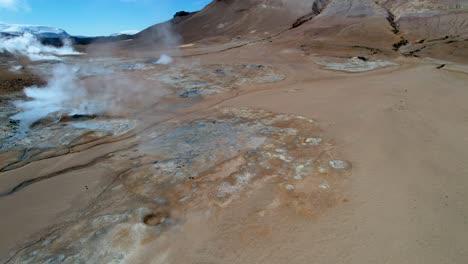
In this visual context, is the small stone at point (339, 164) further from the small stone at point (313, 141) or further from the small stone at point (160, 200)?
the small stone at point (160, 200)

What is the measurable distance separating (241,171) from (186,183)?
0.77 m

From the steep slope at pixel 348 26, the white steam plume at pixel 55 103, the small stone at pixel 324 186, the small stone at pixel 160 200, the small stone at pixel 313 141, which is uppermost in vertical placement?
the steep slope at pixel 348 26

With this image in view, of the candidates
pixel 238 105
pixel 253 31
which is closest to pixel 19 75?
pixel 238 105

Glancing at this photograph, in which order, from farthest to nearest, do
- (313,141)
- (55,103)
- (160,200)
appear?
(55,103) < (313,141) < (160,200)

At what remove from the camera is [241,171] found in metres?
4.13

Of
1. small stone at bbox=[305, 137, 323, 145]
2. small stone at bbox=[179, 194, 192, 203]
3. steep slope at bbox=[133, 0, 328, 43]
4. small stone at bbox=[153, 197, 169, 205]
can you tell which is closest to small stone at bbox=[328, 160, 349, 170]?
small stone at bbox=[305, 137, 323, 145]

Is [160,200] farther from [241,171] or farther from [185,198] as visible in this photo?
[241,171]

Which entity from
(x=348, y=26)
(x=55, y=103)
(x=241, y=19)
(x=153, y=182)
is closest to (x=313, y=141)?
(x=153, y=182)

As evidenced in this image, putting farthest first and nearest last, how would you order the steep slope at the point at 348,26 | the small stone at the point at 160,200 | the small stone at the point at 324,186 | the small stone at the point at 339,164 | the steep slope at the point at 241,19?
the steep slope at the point at 241,19
the steep slope at the point at 348,26
the small stone at the point at 339,164
the small stone at the point at 324,186
the small stone at the point at 160,200

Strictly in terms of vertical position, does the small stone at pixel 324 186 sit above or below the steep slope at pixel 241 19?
below

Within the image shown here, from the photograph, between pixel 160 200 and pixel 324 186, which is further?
pixel 324 186

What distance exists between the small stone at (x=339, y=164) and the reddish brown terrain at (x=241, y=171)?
3cm

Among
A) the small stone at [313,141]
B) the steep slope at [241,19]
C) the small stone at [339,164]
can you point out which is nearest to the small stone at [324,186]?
the small stone at [339,164]

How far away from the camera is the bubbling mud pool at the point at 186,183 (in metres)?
2.93
